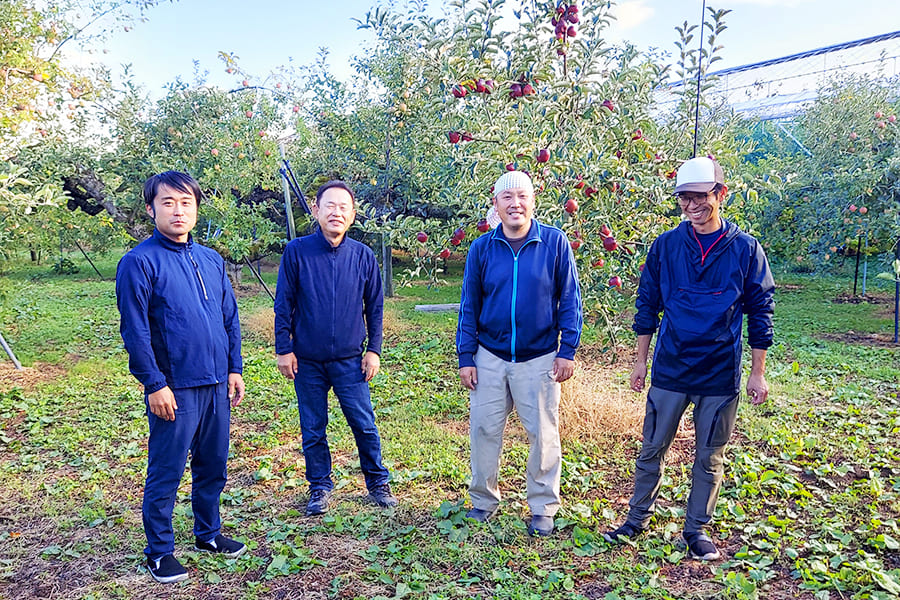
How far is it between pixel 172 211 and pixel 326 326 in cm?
99

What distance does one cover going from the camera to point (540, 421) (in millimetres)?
3320

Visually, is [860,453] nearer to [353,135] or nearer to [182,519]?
[182,519]

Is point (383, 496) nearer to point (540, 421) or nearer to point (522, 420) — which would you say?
point (522, 420)

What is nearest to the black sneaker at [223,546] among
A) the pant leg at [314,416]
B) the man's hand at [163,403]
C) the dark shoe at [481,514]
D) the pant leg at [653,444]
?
the pant leg at [314,416]

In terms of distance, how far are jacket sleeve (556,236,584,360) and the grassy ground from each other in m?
0.95

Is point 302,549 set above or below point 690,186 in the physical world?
below

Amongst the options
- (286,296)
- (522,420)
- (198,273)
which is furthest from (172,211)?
(522,420)

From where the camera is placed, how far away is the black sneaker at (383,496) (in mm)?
3695

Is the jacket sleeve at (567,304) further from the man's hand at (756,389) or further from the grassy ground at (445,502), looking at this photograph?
the grassy ground at (445,502)

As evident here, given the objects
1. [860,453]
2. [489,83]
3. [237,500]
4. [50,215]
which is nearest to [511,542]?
[237,500]

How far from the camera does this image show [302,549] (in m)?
3.24

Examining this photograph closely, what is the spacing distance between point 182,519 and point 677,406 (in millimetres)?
2641

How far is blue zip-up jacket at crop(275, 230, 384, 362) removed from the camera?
354cm

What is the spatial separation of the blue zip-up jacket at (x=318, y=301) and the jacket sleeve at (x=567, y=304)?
962mm
